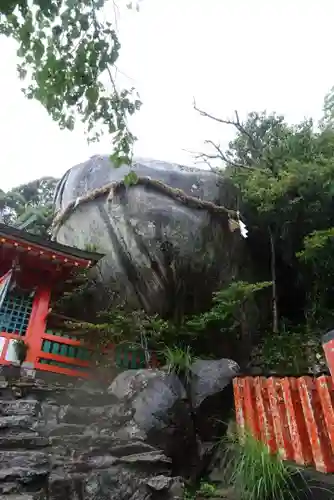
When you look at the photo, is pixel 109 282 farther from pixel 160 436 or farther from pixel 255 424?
pixel 255 424

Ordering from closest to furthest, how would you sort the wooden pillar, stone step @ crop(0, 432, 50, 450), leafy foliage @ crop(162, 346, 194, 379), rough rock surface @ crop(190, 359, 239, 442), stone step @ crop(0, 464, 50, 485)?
stone step @ crop(0, 464, 50, 485) < stone step @ crop(0, 432, 50, 450) < rough rock surface @ crop(190, 359, 239, 442) < leafy foliage @ crop(162, 346, 194, 379) < the wooden pillar

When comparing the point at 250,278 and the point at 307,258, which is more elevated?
the point at 250,278

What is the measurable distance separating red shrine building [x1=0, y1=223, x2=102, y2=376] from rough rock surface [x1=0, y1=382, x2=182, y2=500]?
1.20m

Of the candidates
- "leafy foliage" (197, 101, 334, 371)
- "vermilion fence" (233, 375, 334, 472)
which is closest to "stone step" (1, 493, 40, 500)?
"vermilion fence" (233, 375, 334, 472)

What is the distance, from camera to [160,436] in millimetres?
6145

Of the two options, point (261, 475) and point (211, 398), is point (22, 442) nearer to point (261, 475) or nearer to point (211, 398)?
point (261, 475)

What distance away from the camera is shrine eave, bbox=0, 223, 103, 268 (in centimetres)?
800

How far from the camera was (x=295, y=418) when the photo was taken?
14.9 feet

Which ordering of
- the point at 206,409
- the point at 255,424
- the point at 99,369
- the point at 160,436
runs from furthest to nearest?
the point at 99,369 < the point at 206,409 < the point at 160,436 < the point at 255,424

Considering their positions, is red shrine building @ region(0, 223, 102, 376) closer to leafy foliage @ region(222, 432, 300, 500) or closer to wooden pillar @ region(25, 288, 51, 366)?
wooden pillar @ region(25, 288, 51, 366)

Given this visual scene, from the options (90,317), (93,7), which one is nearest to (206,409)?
(90,317)

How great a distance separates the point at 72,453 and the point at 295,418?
2.89m

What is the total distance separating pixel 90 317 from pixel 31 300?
1491 millimetres

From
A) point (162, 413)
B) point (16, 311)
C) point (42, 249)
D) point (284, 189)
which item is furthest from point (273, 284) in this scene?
point (16, 311)
